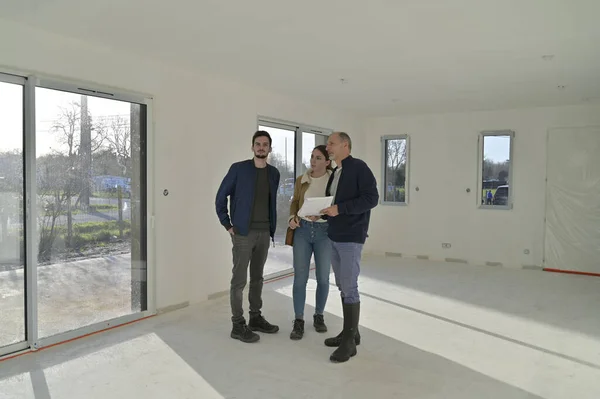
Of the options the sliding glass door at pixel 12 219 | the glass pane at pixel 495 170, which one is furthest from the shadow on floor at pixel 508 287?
the sliding glass door at pixel 12 219

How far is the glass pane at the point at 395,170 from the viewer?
7.65 metres

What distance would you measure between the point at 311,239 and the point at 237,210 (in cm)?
61

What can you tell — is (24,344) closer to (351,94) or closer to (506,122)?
(351,94)

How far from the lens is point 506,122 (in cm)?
682

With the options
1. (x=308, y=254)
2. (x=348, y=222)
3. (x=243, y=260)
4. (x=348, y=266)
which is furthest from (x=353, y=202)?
(x=243, y=260)

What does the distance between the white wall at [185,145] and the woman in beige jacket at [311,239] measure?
1.34 metres

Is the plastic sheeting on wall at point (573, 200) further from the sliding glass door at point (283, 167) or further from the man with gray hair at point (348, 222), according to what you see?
the man with gray hair at point (348, 222)

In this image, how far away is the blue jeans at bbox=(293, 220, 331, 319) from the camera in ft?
11.3

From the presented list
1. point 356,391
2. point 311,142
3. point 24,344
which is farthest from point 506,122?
point 24,344

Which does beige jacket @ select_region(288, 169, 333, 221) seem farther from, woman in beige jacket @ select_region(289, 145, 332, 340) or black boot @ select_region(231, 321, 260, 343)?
black boot @ select_region(231, 321, 260, 343)

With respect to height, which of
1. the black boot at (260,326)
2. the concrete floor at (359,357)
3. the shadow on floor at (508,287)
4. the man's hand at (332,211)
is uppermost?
the man's hand at (332,211)

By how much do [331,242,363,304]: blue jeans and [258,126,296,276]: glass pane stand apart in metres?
2.71

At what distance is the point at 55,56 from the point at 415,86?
3.69 meters

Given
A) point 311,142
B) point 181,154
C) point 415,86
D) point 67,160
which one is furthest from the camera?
point 311,142
